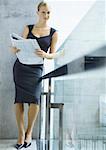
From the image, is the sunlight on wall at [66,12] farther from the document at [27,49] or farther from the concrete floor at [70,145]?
the concrete floor at [70,145]

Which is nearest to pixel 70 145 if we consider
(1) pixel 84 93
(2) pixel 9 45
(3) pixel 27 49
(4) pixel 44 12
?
(1) pixel 84 93

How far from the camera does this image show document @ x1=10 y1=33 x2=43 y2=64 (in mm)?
2190

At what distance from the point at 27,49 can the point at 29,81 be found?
280 millimetres

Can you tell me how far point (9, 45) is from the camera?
2764 millimetres

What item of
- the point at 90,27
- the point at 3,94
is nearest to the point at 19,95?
the point at 3,94

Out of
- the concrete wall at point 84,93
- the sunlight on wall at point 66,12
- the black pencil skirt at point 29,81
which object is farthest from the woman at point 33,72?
the concrete wall at point 84,93

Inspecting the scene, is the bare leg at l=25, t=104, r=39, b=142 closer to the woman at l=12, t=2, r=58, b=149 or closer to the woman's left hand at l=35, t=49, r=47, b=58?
the woman at l=12, t=2, r=58, b=149

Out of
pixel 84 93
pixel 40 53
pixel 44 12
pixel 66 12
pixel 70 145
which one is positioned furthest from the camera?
pixel 66 12

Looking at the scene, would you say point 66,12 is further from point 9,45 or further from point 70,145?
point 70,145

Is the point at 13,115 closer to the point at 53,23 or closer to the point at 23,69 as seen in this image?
the point at 23,69

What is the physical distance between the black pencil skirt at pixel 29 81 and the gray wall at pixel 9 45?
453 millimetres

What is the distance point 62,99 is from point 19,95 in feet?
2.27

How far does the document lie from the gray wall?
0.49 m

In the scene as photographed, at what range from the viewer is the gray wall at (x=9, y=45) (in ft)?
9.05
